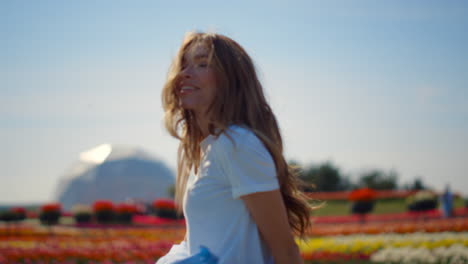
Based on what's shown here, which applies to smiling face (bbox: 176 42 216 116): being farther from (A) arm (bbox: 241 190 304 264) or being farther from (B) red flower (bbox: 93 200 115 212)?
(B) red flower (bbox: 93 200 115 212)

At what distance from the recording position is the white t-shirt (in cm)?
145

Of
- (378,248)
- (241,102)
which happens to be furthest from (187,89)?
(378,248)

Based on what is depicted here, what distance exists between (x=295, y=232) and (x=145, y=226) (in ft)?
44.3

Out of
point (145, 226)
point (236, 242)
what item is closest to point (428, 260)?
point (236, 242)

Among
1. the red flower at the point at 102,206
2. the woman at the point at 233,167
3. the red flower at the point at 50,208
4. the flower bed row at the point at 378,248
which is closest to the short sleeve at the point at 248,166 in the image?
the woman at the point at 233,167

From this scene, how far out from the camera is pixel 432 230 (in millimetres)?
9383

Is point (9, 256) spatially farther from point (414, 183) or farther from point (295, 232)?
point (414, 183)

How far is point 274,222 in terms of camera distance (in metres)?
1.47

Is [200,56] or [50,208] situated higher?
[200,56]

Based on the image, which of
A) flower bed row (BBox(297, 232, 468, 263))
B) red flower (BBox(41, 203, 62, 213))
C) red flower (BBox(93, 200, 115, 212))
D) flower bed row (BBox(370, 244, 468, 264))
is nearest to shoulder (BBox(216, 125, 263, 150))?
flower bed row (BBox(370, 244, 468, 264))

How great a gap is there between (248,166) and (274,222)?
185 mm

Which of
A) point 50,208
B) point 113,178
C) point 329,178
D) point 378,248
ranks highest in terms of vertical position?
point 378,248

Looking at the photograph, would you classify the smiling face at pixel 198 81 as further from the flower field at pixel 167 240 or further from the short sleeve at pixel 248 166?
the flower field at pixel 167 240

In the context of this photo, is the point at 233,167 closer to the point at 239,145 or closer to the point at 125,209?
the point at 239,145
